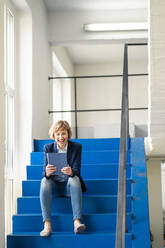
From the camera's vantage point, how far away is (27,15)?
4.98 m

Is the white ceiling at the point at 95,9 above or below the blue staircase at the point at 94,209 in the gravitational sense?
above

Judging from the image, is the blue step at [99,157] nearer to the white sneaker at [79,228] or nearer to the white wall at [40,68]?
the white wall at [40,68]

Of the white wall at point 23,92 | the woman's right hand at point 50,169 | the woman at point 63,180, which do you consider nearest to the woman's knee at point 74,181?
the woman at point 63,180

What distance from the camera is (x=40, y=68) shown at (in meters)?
5.53

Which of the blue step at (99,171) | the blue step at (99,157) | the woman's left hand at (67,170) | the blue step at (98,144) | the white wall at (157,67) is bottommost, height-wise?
the blue step at (99,171)

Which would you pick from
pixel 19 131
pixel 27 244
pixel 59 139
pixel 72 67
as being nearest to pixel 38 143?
pixel 19 131

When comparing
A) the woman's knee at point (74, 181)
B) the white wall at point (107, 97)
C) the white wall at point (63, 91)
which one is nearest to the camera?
the woman's knee at point (74, 181)

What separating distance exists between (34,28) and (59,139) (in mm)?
2013

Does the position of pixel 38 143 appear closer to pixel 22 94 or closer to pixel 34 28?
pixel 22 94

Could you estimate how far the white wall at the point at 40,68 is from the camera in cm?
508

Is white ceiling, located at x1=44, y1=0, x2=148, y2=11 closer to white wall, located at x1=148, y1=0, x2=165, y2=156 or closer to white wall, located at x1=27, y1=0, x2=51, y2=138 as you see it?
white wall, located at x1=27, y1=0, x2=51, y2=138

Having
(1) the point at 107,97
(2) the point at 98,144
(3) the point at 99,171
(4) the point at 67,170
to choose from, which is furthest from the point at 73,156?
A: (1) the point at 107,97

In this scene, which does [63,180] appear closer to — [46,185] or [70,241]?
[46,185]

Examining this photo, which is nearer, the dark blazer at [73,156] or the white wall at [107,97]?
the dark blazer at [73,156]
